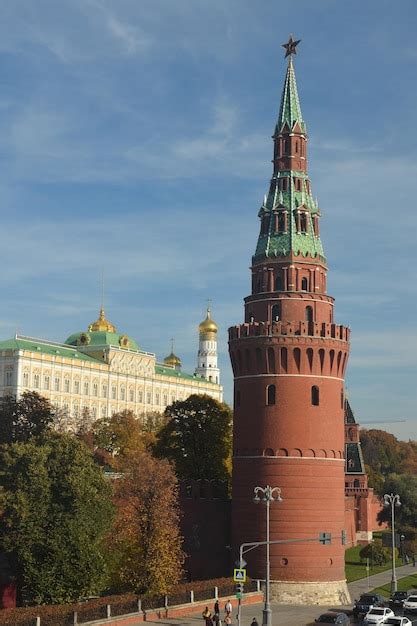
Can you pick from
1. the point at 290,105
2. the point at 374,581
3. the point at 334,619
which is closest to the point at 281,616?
the point at 334,619

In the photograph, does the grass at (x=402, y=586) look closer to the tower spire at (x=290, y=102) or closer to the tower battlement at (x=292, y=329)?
the tower battlement at (x=292, y=329)

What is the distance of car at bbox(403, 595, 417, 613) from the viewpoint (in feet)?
208

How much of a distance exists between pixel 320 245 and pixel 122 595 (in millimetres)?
32592

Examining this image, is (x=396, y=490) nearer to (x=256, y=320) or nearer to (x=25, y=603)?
(x=256, y=320)

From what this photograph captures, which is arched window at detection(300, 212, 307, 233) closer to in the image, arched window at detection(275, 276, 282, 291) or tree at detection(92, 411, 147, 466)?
arched window at detection(275, 276, 282, 291)

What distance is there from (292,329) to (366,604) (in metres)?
20.8

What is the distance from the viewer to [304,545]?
6975cm

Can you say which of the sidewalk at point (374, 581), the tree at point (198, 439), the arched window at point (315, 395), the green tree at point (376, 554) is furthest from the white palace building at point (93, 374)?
the arched window at point (315, 395)

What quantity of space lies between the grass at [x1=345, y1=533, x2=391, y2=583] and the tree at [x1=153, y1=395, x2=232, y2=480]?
1427cm

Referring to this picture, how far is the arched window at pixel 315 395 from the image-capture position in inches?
2825

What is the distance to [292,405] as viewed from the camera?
71188 mm

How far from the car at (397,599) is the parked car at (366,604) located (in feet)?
7.34

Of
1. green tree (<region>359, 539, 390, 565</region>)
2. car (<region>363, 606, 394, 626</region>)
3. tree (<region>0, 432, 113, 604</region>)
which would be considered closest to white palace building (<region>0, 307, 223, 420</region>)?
green tree (<region>359, 539, 390, 565</region>)

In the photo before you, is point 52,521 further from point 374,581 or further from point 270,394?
point 374,581
